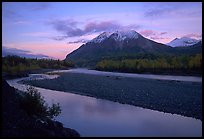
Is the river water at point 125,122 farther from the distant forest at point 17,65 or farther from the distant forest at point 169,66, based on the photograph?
the distant forest at point 17,65

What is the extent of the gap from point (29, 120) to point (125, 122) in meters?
7.53

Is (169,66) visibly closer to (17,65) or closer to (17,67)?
(17,67)

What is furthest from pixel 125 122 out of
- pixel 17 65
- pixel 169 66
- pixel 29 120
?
pixel 17 65

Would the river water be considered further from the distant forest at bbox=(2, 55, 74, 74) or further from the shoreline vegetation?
the distant forest at bbox=(2, 55, 74, 74)

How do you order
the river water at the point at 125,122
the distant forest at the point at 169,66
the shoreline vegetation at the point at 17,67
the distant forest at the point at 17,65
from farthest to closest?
the distant forest at the point at 17,65
the distant forest at the point at 169,66
the shoreline vegetation at the point at 17,67
the river water at the point at 125,122

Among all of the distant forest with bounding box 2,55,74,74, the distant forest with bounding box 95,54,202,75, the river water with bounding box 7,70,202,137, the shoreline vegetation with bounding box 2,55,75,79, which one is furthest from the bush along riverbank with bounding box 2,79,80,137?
the distant forest with bounding box 2,55,74,74

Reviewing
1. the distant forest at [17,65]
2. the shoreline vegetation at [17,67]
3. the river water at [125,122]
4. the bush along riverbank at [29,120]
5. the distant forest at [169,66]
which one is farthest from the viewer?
the distant forest at [17,65]

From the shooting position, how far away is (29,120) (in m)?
13.0

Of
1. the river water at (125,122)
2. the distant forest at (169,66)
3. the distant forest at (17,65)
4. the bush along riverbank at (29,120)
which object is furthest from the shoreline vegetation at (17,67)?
the bush along riverbank at (29,120)

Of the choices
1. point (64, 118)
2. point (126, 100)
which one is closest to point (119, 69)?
point (126, 100)

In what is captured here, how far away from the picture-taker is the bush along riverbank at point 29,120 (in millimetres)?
11180

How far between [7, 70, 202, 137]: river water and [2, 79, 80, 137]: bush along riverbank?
1961mm

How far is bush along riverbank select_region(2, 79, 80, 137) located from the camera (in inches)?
440

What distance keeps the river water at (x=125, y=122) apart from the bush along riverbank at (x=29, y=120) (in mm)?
1961
